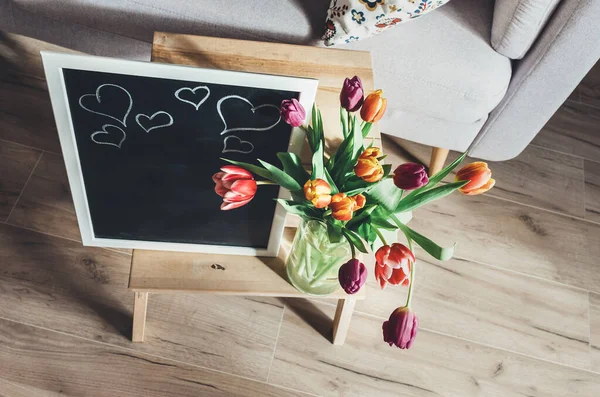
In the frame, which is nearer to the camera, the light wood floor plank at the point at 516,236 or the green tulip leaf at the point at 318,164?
the green tulip leaf at the point at 318,164

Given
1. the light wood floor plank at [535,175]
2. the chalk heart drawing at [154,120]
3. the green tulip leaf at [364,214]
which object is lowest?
the light wood floor plank at [535,175]

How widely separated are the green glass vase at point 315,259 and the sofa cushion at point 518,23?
63cm

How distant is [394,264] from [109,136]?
0.47 m

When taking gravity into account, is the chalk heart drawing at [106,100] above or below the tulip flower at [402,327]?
above

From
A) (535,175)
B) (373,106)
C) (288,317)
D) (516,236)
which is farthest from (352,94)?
(535,175)

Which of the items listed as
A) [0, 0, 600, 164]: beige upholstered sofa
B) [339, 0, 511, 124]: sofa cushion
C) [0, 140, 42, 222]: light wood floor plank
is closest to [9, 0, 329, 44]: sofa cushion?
[0, 0, 600, 164]: beige upholstered sofa

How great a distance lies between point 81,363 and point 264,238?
19.9 inches

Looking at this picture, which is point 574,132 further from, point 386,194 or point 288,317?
point 386,194

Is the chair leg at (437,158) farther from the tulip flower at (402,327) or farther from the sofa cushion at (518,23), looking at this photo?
the tulip flower at (402,327)

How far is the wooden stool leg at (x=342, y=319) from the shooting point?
1341 mm

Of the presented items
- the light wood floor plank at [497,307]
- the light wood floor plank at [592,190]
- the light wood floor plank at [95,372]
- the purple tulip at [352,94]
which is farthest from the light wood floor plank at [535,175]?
the purple tulip at [352,94]

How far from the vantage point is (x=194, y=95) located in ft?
3.17

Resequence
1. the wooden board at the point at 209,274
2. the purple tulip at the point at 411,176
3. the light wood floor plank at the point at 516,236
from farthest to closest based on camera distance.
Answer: the light wood floor plank at the point at 516,236, the wooden board at the point at 209,274, the purple tulip at the point at 411,176

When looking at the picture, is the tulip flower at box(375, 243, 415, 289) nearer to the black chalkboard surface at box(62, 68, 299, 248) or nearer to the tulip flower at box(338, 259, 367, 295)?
the tulip flower at box(338, 259, 367, 295)
